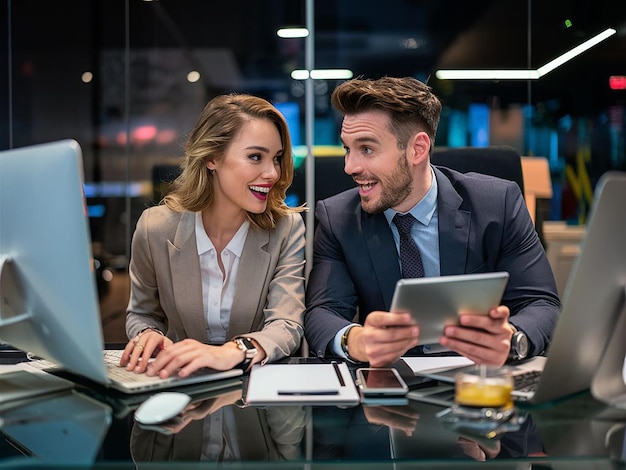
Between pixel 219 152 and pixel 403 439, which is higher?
pixel 219 152

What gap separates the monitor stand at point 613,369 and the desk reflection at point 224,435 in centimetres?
52

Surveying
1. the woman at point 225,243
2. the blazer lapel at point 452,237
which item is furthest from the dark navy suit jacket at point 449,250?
the woman at point 225,243

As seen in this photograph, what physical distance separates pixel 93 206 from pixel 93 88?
78cm

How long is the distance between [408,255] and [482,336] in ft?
2.50

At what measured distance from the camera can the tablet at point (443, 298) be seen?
1.26m

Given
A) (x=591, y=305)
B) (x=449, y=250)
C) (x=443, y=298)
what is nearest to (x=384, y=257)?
(x=449, y=250)

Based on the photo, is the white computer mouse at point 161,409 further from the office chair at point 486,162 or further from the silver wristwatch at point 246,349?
the office chair at point 486,162

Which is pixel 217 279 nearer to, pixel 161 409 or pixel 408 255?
pixel 408 255

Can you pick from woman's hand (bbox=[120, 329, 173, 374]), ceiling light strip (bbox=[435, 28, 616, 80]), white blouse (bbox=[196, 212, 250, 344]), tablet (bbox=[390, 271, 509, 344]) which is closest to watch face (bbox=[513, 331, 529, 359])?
tablet (bbox=[390, 271, 509, 344])

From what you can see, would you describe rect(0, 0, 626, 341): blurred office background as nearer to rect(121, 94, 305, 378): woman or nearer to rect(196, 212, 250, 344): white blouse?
rect(121, 94, 305, 378): woman

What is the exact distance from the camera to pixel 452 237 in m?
2.18

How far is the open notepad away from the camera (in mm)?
1296

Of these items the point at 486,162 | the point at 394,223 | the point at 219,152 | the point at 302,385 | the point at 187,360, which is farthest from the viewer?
the point at 486,162

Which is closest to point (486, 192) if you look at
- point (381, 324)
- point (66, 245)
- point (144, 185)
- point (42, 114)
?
point (381, 324)
